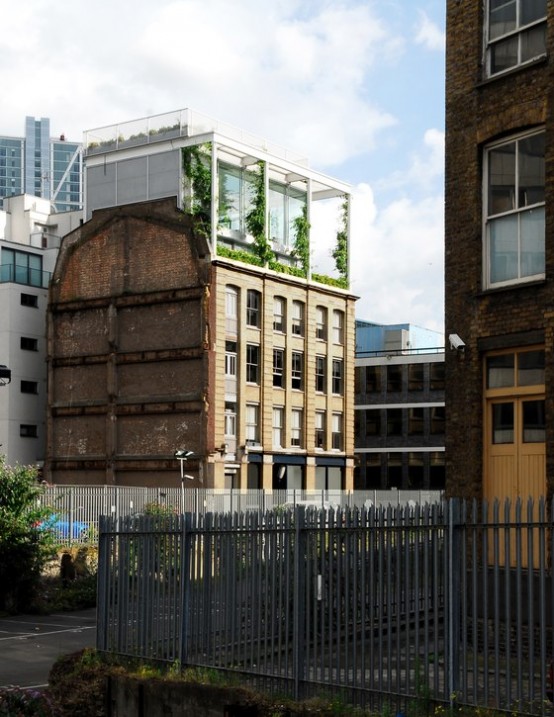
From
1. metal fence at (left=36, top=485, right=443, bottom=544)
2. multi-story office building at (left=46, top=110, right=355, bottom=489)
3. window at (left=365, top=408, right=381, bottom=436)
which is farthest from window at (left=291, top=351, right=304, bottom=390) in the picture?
window at (left=365, top=408, right=381, bottom=436)

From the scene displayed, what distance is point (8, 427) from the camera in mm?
66000

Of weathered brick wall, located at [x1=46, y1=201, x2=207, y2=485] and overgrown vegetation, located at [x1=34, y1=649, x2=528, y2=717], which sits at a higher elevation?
weathered brick wall, located at [x1=46, y1=201, x2=207, y2=485]

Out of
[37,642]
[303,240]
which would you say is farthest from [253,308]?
[37,642]

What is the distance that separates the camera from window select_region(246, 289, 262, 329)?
62.3m

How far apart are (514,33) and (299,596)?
9199mm

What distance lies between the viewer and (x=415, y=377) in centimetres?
8956

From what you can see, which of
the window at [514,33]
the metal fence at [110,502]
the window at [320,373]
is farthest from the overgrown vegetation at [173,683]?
the window at [320,373]

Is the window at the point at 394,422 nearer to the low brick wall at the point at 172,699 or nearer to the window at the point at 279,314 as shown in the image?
the window at the point at 279,314

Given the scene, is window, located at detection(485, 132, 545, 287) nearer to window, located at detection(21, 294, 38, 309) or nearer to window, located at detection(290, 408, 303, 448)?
window, located at detection(290, 408, 303, 448)

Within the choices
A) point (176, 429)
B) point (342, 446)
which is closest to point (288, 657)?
point (176, 429)

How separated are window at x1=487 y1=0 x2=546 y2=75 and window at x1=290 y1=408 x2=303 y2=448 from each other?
47894 millimetres

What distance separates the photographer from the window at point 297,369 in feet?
214

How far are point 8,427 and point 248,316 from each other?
15.1 m

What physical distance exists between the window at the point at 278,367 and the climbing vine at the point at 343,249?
24.1 feet
